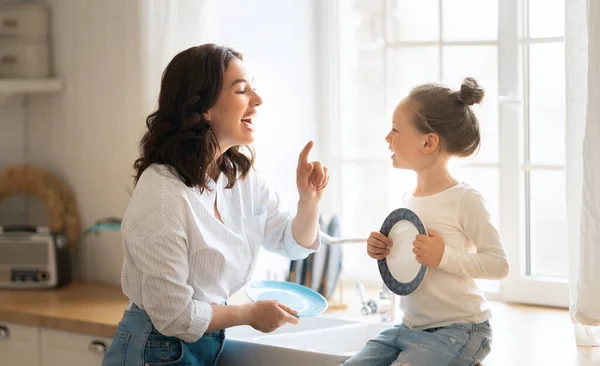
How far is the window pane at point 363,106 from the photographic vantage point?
303 cm

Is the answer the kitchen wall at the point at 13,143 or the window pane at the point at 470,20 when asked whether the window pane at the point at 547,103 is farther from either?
the kitchen wall at the point at 13,143

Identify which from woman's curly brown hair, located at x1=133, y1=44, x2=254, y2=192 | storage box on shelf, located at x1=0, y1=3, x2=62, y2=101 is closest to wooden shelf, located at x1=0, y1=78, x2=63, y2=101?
storage box on shelf, located at x1=0, y1=3, x2=62, y2=101

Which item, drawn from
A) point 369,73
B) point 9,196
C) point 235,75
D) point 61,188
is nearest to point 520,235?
point 369,73

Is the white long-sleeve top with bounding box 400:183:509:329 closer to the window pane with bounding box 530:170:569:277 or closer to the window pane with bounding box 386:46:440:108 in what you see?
the window pane with bounding box 530:170:569:277

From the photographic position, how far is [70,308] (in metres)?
2.71

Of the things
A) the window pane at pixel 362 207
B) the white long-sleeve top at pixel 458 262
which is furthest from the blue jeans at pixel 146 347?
the window pane at pixel 362 207

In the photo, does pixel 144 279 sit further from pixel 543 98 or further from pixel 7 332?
pixel 543 98

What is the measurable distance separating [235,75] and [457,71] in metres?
0.92

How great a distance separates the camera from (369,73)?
9.97ft

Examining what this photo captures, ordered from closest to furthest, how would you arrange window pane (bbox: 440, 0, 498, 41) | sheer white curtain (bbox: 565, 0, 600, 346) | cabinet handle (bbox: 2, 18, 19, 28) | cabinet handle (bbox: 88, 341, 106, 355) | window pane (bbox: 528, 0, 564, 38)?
sheer white curtain (bbox: 565, 0, 600, 346) → cabinet handle (bbox: 88, 341, 106, 355) → window pane (bbox: 528, 0, 564, 38) → window pane (bbox: 440, 0, 498, 41) → cabinet handle (bbox: 2, 18, 19, 28)

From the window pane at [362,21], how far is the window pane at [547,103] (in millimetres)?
508

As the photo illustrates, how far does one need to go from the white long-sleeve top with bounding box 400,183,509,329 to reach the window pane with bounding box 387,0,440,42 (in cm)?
99

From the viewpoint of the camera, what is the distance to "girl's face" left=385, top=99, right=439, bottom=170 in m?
2.03

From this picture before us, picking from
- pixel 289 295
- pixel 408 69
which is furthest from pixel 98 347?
pixel 408 69
